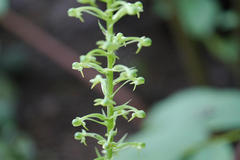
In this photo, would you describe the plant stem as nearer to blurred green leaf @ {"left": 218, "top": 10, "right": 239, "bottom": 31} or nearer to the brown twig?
the brown twig

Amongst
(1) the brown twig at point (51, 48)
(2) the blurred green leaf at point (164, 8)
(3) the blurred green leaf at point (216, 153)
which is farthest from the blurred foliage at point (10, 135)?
(2) the blurred green leaf at point (164, 8)

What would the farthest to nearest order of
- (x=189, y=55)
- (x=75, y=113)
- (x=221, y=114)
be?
(x=75, y=113), (x=189, y=55), (x=221, y=114)

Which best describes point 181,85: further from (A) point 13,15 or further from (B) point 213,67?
(A) point 13,15

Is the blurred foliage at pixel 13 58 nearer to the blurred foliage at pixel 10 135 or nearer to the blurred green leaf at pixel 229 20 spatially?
the blurred foliage at pixel 10 135

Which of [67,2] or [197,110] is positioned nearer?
[197,110]

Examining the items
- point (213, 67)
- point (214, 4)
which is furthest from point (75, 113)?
point (214, 4)
